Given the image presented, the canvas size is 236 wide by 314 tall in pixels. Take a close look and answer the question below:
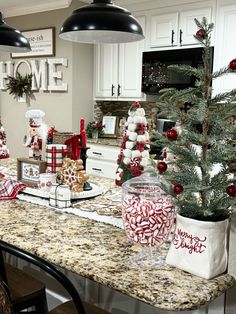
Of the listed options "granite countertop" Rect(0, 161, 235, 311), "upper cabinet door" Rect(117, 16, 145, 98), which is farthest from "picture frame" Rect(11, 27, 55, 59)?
"granite countertop" Rect(0, 161, 235, 311)

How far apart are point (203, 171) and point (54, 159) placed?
3.47 feet

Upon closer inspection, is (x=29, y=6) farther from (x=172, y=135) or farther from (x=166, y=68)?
(x=172, y=135)

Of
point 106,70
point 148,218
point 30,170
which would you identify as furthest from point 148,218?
point 106,70

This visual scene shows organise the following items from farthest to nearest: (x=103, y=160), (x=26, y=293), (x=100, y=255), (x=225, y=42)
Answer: (x=103, y=160) → (x=225, y=42) → (x=26, y=293) → (x=100, y=255)

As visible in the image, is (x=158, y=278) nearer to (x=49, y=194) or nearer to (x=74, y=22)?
(x=49, y=194)

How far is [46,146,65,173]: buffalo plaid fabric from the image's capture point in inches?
80.5

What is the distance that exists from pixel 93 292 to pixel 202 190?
1.00 metres

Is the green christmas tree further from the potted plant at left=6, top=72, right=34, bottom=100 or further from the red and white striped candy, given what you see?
the potted plant at left=6, top=72, right=34, bottom=100

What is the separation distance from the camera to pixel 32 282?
62.4 inches

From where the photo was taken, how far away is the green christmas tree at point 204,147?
3.76ft

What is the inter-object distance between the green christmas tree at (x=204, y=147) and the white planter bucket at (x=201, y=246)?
3cm

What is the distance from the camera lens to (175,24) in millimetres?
3980

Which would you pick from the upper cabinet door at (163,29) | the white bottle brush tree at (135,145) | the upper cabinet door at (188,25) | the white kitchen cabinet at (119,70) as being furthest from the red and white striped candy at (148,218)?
the white kitchen cabinet at (119,70)

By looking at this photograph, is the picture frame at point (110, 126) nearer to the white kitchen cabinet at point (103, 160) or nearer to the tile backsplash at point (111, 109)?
the tile backsplash at point (111, 109)
